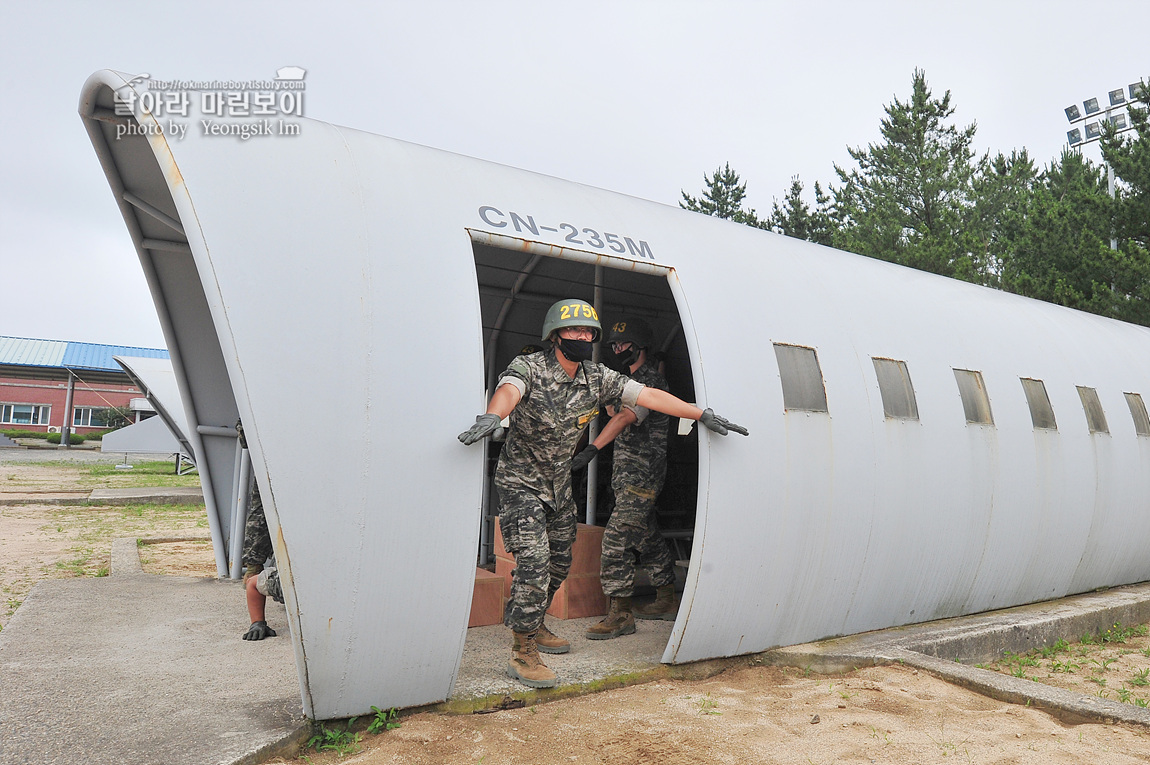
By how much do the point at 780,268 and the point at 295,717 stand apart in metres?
4.50

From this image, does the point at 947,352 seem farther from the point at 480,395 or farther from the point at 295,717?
the point at 295,717

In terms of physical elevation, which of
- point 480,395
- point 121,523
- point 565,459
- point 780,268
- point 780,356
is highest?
point 780,268

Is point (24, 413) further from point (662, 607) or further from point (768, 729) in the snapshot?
point (768, 729)

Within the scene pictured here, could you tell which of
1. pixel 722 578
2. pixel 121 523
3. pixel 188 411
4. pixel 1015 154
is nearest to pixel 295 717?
pixel 722 578

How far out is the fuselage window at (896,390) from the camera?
6250 mm

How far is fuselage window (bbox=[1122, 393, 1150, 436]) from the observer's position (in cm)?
892

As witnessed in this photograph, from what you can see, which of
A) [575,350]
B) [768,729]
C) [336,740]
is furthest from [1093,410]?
[336,740]

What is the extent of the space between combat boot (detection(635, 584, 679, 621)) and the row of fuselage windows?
2115mm

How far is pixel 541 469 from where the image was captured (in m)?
5.04

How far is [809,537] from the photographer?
5.54 m

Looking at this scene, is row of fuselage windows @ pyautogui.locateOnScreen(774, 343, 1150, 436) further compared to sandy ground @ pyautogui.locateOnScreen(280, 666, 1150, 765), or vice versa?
row of fuselage windows @ pyautogui.locateOnScreen(774, 343, 1150, 436)

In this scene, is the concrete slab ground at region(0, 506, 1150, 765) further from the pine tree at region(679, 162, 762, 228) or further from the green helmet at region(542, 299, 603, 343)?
the pine tree at region(679, 162, 762, 228)

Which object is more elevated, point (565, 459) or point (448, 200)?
point (448, 200)

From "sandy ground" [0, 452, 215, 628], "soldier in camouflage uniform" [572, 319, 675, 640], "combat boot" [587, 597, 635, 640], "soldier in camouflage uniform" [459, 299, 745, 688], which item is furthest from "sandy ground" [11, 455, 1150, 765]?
"sandy ground" [0, 452, 215, 628]
